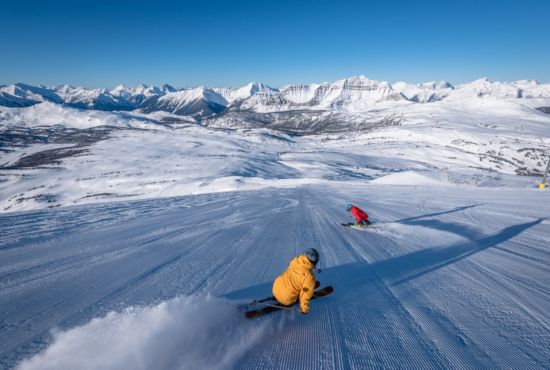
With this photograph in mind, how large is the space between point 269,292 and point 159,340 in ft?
7.55

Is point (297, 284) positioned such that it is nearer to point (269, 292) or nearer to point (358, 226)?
point (269, 292)

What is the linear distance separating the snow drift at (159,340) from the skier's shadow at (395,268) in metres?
1.03

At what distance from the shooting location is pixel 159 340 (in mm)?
4094

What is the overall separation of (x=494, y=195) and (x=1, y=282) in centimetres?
2130

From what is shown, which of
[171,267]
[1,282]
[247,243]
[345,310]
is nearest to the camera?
[345,310]

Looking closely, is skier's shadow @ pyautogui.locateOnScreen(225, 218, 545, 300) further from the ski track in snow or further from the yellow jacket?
the yellow jacket

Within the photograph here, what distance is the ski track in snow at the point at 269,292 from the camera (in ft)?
13.3

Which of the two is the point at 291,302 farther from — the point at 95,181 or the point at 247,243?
the point at 95,181

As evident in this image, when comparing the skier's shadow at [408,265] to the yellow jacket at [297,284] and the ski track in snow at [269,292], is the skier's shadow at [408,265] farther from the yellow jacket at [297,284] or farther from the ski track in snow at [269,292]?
the yellow jacket at [297,284]

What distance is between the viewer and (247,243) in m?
8.98

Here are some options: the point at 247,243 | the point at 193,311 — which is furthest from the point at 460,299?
the point at 247,243

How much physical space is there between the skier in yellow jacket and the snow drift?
1.84ft

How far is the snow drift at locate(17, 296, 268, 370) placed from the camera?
3.76m

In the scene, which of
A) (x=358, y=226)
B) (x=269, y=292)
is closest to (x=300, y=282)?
(x=269, y=292)
